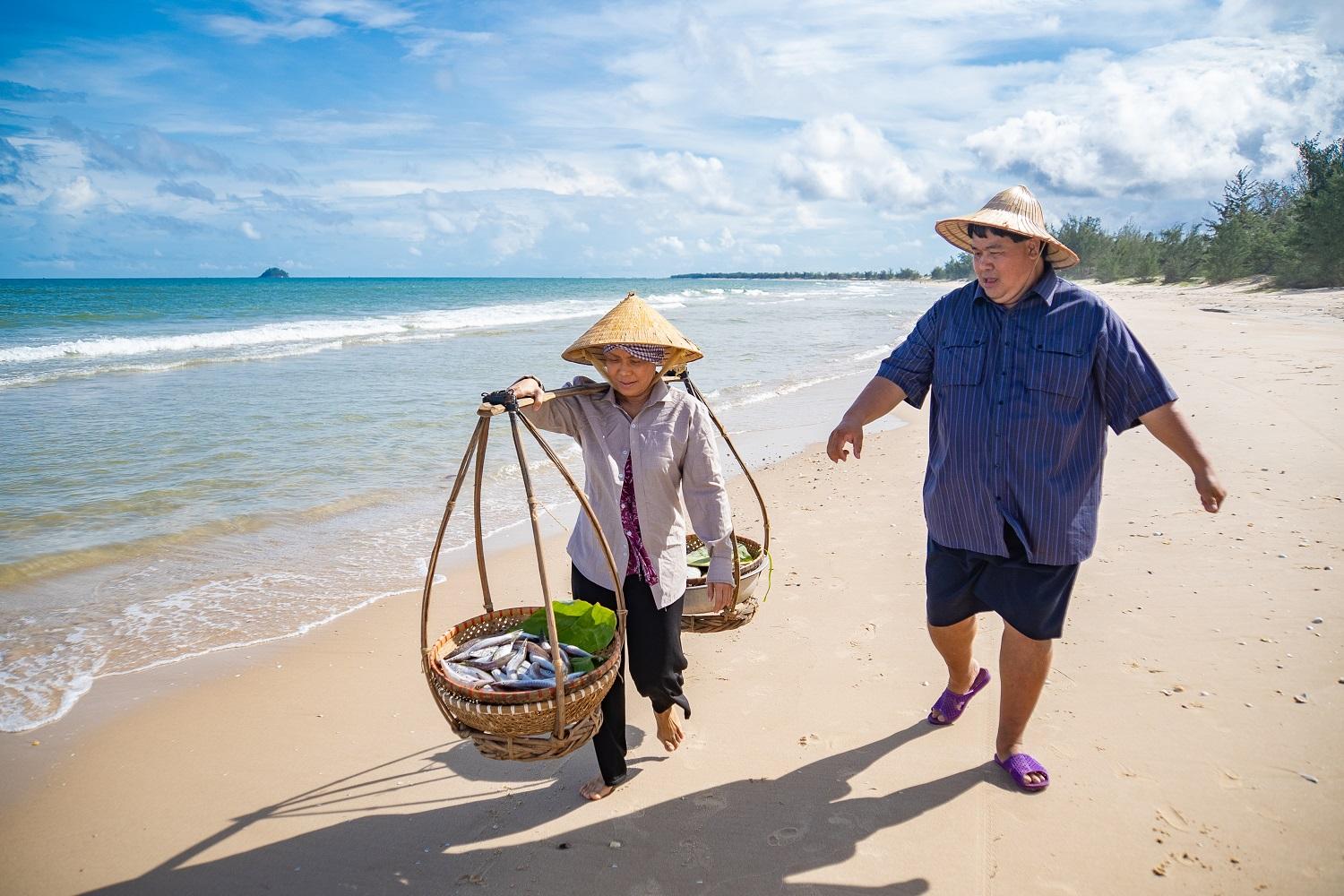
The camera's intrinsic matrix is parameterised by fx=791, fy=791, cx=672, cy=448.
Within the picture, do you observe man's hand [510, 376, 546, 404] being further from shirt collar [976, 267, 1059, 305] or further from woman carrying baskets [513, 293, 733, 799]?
shirt collar [976, 267, 1059, 305]

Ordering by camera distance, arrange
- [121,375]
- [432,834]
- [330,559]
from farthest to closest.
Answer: [121,375] < [330,559] < [432,834]

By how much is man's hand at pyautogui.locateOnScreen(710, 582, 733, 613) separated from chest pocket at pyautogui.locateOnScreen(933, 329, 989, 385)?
1104 millimetres

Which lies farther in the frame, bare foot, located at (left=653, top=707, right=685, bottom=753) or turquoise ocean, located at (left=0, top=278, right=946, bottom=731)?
turquoise ocean, located at (left=0, top=278, right=946, bottom=731)

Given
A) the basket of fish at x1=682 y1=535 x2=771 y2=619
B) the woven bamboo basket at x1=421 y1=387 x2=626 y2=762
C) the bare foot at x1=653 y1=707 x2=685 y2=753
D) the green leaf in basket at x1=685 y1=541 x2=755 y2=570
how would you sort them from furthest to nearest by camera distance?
1. the green leaf in basket at x1=685 y1=541 x2=755 y2=570
2. the basket of fish at x1=682 y1=535 x2=771 y2=619
3. the bare foot at x1=653 y1=707 x2=685 y2=753
4. the woven bamboo basket at x1=421 y1=387 x2=626 y2=762

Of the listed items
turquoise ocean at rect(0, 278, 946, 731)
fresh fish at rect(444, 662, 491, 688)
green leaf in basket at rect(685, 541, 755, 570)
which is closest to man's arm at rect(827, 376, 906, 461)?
green leaf in basket at rect(685, 541, 755, 570)

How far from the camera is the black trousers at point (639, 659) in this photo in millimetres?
2871

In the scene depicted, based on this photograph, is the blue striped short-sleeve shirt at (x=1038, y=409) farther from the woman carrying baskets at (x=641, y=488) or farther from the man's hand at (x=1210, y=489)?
the woman carrying baskets at (x=641, y=488)

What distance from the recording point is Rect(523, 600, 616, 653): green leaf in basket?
9.16ft

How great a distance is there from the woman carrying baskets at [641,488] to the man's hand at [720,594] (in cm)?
18

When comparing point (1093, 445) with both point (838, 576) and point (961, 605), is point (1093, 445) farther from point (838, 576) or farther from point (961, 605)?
point (838, 576)

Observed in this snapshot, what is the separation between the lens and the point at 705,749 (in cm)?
321

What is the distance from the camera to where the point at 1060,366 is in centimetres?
249

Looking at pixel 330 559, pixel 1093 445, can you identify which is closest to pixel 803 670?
pixel 1093 445

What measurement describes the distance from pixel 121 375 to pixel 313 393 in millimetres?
5092
